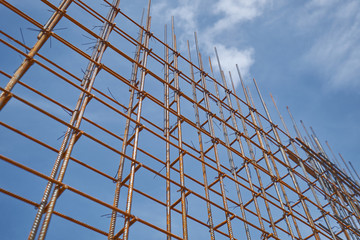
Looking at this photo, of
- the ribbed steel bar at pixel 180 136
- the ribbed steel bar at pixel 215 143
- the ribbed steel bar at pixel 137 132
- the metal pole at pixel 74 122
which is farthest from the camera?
the ribbed steel bar at pixel 215 143

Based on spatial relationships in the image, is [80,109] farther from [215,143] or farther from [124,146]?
[215,143]

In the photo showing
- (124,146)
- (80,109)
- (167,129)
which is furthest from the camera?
Answer: (167,129)

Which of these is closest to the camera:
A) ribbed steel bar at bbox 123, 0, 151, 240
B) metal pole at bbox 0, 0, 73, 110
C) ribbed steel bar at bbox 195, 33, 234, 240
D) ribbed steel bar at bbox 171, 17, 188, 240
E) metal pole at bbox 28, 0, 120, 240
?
metal pole at bbox 28, 0, 120, 240

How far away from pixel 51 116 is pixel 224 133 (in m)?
5.88

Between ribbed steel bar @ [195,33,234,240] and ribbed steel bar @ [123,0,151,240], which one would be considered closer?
ribbed steel bar @ [123,0,151,240]

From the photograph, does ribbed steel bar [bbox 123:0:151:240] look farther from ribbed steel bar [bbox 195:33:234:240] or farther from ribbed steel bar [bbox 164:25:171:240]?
ribbed steel bar [bbox 195:33:234:240]

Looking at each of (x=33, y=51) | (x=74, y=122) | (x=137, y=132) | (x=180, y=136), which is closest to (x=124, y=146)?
(x=137, y=132)

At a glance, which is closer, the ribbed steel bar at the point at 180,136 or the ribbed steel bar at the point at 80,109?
the ribbed steel bar at the point at 80,109

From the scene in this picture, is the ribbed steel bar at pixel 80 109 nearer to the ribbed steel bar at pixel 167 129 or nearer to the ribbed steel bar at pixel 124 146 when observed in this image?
the ribbed steel bar at pixel 124 146

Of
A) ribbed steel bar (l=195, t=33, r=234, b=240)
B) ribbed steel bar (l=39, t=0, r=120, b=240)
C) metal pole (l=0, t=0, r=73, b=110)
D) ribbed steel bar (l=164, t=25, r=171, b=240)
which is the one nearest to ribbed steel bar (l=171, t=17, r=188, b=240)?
ribbed steel bar (l=164, t=25, r=171, b=240)

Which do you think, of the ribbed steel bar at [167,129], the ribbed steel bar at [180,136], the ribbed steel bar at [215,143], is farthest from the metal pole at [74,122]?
the ribbed steel bar at [215,143]

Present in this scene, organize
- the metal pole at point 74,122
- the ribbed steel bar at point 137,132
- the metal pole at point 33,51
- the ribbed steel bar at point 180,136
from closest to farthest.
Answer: the metal pole at point 74,122 → the metal pole at point 33,51 → the ribbed steel bar at point 137,132 → the ribbed steel bar at point 180,136

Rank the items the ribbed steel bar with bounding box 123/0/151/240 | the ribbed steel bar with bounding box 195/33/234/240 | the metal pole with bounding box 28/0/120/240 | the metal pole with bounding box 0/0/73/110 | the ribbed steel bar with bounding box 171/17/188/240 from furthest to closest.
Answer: the ribbed steel bar with bounding box 195/33/234/240
the ribbed steel bar with bounding box 171/17/188/240
the ribbed steel bar with bounding box 123/0/151/240
the metal pole with bounding box 0/0/73/110
the metal pole with bounding box 28/0/120/240

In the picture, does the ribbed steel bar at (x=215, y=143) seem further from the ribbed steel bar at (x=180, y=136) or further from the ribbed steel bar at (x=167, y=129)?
the ribbed steel bar at (x=167, y=129)
